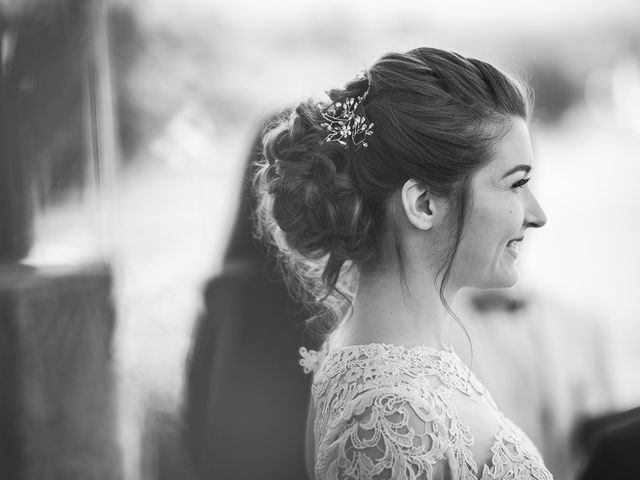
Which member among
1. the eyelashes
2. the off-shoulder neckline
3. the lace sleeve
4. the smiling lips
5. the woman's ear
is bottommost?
the lace sleeve

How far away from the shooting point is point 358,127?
4.45ft

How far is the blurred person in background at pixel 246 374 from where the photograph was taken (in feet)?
7.42

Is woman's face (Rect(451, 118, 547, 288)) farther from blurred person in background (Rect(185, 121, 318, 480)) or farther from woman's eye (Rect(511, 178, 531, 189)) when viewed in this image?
blurred person in background (Rect(185, 121, 318, 480))

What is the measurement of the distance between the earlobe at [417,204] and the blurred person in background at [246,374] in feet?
3.08

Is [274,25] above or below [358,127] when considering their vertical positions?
above

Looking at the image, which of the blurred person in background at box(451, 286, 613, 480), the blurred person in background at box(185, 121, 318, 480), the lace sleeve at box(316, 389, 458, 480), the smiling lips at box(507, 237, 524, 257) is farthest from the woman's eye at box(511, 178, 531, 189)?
the blurred person in background at box(451, 286, 613, 480)

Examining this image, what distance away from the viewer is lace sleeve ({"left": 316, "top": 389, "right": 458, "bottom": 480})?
1163mm

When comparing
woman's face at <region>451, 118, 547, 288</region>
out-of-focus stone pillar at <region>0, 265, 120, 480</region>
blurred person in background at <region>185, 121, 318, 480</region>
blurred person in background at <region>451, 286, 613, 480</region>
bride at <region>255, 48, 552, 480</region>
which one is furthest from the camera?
blurred person in background at <region>451, 286, 613, 480</region>

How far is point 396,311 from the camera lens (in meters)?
1.36

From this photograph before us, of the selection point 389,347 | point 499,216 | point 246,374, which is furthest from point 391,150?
point 246,374

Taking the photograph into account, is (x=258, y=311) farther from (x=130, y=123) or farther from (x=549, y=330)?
(x=549, y=330)

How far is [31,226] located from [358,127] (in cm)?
110

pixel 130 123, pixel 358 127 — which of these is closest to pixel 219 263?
pixel 130 123

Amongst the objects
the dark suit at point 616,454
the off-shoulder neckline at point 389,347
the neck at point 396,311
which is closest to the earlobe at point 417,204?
the neck at point 396,311
